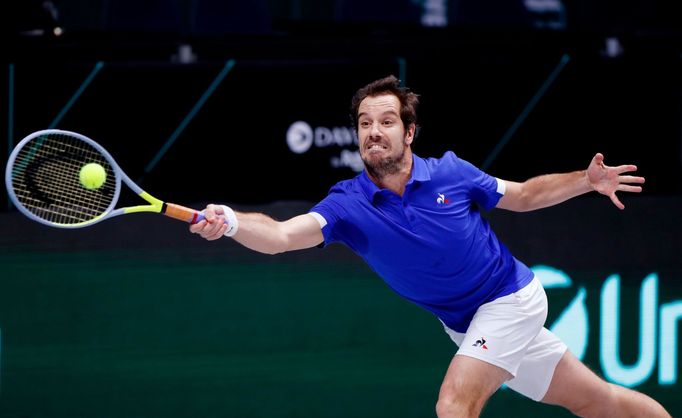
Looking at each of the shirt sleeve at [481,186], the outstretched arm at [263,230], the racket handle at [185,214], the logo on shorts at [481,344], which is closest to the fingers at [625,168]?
the shirt sleeve at [481,186]

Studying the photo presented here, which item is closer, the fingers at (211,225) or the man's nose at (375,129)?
the fingers at (211,225)

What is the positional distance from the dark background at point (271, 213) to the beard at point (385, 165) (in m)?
1.11

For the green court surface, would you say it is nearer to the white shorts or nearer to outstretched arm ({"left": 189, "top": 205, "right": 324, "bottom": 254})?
the white shorts

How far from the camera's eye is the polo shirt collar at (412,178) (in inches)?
203

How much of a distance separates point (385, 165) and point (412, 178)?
12 cm

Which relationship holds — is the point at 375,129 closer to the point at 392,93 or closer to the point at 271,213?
the point at 392,93

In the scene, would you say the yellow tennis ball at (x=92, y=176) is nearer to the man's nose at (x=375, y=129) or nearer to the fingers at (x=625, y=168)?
the man's nose at (x=375, y=129)

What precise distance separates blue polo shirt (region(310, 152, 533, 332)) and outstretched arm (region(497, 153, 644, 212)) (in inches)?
7.2

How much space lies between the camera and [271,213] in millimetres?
6211

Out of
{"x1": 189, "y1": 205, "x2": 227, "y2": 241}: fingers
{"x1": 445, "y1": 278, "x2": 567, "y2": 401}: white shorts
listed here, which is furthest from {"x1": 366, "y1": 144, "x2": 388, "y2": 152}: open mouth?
{"x1": 189, "y1": 205, "x2": 227, "y2": 241}: fingers

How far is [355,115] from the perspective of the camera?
534 cm

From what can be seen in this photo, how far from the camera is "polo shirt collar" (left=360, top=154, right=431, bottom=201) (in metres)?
5.15

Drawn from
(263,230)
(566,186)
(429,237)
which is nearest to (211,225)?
(263,230)

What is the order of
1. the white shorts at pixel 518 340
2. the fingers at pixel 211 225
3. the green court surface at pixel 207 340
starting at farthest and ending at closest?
the green court surface at pixel 207 340, the white shorts at pixel 518 340, the fingers at pixel 211 225
